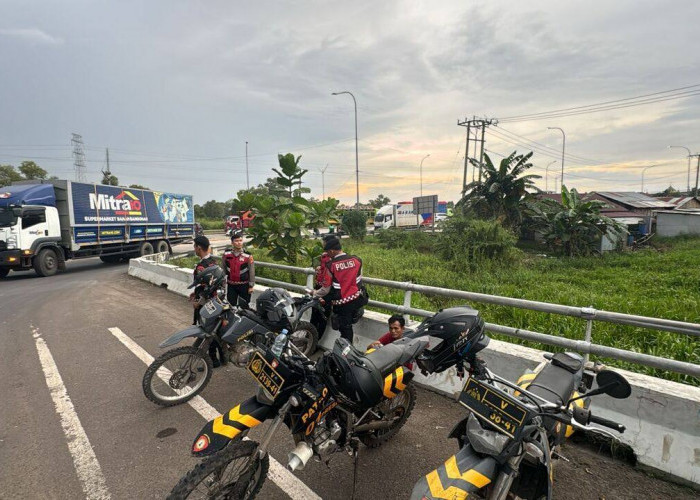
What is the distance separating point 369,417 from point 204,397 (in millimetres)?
2231

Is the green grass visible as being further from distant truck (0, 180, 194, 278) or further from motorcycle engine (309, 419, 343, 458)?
distant truck (0, 180, 194, 278)

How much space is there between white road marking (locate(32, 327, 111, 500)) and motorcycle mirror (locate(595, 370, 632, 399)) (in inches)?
131

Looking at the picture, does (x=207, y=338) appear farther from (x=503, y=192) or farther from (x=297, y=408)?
(x=503, y=192)

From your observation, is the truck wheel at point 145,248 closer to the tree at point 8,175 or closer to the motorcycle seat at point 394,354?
the motorcycle seat at point 394,354

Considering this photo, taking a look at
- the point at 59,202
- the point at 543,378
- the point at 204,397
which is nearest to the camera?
the point at 543,378

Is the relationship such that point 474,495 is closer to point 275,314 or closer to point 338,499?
point 338,499

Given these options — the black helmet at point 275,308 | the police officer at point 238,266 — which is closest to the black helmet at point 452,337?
the black helmet at point 275,308

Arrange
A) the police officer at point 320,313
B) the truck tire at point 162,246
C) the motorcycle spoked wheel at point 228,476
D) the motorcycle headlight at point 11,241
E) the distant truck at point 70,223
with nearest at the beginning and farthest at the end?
1. the motorcycle spoked wheel at point 228,476
2. the police officer at point 320,313
3. the motorcycle headlight at point 11,241
4. the distant truck at point 70,223
5. the truck tire at point 162,246

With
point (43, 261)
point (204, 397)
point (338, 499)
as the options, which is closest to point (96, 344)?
point (204, 397)

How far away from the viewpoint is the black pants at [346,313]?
4707 millimetres

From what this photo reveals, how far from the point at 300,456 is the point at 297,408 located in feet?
0.95

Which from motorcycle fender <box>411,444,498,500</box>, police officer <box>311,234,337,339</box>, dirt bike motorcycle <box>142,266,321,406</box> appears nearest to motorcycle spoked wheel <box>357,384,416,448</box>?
dirt bike motorcycle <box>142,266,321,406</box>

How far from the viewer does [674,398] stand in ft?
9.02

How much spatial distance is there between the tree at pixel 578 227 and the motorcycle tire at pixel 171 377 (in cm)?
1776
